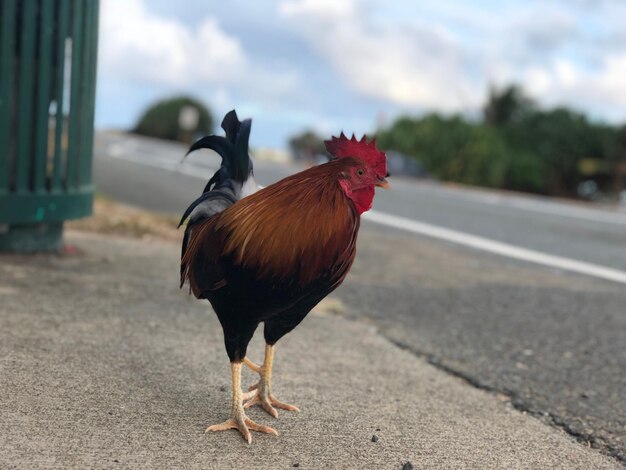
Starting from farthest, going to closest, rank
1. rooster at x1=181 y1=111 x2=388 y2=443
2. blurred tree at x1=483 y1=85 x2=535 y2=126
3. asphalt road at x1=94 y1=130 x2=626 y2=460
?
blurred tree at x1=483 y1=85 x2=535 y2=126 < asphalt road at x1=94 y1=130 x2=626 y2=460 < rooster at x1=181 y1=111 x2=388 y2=443

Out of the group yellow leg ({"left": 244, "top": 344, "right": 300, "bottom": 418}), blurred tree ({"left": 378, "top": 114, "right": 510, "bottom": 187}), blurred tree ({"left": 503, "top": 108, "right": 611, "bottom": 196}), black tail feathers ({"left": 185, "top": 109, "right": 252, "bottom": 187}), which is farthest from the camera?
blurred tree ({"left": 503, "top": 108, "right": 611, "bottom": 196})

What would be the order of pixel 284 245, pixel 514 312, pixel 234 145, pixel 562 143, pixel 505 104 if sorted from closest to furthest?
pixel 284 245 < pixel 234 145 < pixel 514 312 < pixel 562 143 < pixel 505 104

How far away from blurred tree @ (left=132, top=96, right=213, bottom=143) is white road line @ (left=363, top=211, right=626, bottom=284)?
135ft

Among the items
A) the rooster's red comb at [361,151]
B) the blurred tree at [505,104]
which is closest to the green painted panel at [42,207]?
the rooster's red comb at [361,151]

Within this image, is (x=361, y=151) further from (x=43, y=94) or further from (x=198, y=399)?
(x=43, y=94)

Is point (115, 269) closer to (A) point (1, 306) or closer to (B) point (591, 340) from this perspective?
(A) point (1, 306)

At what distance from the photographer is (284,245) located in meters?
2.24

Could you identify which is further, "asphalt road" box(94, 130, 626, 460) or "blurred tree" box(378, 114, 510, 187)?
"blurred tree" box(378, 114, 510, 187)

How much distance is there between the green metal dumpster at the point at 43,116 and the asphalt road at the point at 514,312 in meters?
1.05

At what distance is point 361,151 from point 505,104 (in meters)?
40.7

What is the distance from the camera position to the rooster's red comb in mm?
2285

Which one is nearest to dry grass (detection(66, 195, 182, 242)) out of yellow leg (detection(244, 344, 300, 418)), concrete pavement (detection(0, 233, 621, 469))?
concrete pavement (detection(0, 233, 621, 469))

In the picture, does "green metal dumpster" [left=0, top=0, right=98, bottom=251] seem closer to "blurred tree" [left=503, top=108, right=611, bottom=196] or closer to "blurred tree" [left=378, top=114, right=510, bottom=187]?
"blurred tree" [left=378, top=114, right=510, bottom=187]

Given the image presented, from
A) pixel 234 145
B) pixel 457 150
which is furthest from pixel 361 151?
pixel 457 150
